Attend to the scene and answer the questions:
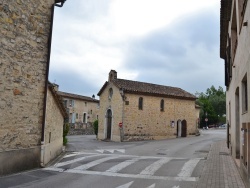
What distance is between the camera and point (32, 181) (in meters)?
8.00

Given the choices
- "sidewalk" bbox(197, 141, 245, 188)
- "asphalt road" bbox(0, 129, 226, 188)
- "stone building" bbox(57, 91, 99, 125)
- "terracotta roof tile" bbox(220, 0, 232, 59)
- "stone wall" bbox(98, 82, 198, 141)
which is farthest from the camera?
"stone building" bbox(57, 91, 99, 125)

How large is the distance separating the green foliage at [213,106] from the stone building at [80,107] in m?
24.5

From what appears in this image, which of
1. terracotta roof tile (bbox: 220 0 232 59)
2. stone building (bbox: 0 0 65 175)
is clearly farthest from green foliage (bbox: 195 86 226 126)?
stone building (bbox: 0 0 65 175)

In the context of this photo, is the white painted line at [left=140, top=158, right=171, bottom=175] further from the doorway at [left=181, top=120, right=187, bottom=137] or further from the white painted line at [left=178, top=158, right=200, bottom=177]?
the doorway at [left=181, top=120, right=187, bottom=137]

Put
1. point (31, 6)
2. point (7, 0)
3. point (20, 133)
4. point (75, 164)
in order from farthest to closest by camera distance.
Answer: point (75, 164)
point (31, 6)
point (20, 133)
point (7, 0)

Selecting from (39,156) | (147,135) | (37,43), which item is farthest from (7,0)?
(147,135)

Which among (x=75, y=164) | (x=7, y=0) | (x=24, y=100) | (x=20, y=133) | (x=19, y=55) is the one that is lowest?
(x=75, y=164)

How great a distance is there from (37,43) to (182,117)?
1026 inches

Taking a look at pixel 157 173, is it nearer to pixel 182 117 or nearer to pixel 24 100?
pixel 24 100

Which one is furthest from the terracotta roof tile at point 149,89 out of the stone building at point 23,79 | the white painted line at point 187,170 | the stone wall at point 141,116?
the stone building at point 23,79

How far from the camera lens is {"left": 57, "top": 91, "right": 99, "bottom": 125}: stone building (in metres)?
46.1

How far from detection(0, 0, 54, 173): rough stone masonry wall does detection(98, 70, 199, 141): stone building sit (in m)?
18.1

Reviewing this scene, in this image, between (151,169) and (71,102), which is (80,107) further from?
(151,169)

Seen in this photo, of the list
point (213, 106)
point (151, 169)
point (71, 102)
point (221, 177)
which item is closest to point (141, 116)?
point (151, 169)
